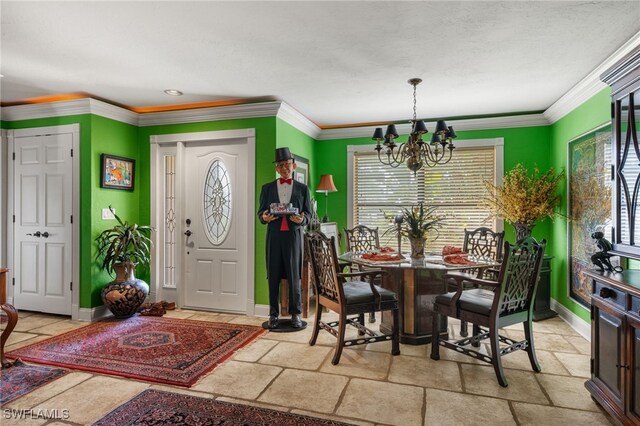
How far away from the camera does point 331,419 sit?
2199 millimetres

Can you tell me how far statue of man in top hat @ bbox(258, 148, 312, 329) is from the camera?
149 inches

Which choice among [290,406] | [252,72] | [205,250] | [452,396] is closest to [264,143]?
[252,72]

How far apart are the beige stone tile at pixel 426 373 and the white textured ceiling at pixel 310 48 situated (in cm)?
248

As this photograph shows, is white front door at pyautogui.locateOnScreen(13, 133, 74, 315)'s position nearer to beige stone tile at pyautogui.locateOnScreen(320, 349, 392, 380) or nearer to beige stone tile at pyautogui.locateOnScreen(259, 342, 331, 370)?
beige stone tile at pyautogui.locateOnScreen(259, 342, 331, 370)

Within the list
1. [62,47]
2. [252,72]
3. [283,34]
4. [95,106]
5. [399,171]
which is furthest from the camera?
[399,171]

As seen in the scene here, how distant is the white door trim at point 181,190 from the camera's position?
4.33 meters

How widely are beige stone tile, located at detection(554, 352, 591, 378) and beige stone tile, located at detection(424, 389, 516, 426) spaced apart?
35.4 inches

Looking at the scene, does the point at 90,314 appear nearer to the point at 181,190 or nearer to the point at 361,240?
the point at 181,190

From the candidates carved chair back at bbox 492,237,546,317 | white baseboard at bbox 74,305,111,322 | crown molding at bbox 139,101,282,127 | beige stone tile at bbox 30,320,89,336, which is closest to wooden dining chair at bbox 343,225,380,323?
crown molding at bbox 139,101,282,127

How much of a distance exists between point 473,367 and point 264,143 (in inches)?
120

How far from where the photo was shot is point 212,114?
4414 millimetres

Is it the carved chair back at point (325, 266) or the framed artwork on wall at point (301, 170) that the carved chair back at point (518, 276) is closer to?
the carved chair back at point (325, 266)

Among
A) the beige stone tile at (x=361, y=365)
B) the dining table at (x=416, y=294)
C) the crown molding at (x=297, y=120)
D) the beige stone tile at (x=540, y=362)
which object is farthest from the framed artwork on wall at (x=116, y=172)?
the beige stone tile at (x=540, y=362)

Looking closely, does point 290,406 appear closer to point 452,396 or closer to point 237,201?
point 452,396
